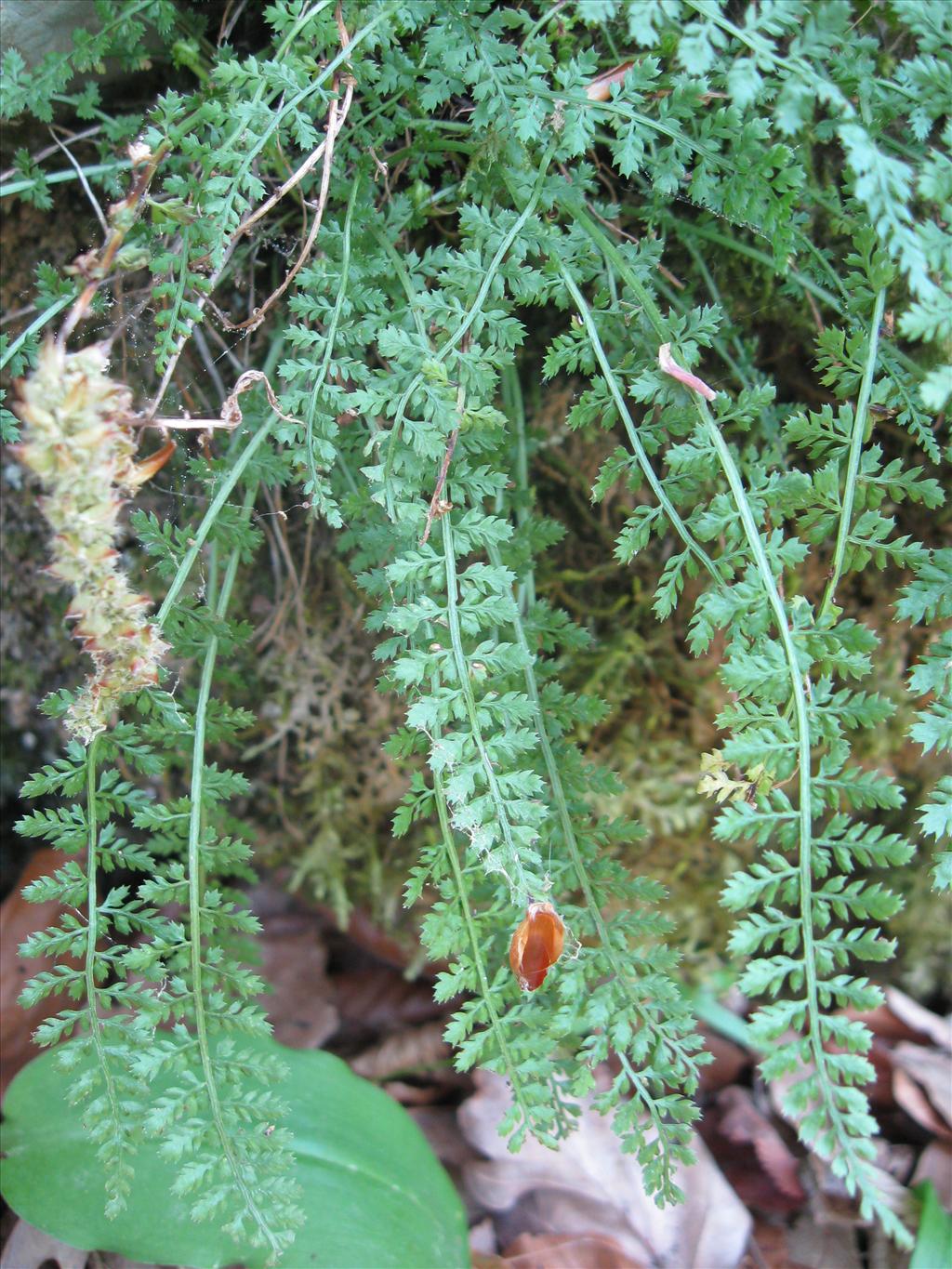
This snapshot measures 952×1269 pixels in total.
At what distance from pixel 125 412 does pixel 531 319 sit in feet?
2.95

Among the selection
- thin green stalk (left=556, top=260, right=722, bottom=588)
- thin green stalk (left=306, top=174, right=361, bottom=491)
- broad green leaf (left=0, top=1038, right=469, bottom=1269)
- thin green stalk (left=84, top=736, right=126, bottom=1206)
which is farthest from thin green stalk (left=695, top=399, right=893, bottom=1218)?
thin green stalk (left=84, top=736, right=126, bottom=1206)

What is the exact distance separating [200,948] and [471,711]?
492 millimetres

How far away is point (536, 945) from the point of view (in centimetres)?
117

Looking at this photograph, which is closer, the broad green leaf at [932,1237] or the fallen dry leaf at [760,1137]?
the broad green leaf at [932,1237]

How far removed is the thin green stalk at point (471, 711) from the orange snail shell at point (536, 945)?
0.03 m

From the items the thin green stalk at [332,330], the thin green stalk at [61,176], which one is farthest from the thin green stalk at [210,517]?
the thin green stalk at [61,176]

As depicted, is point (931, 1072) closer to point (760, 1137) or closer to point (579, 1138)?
point (760, 1137)

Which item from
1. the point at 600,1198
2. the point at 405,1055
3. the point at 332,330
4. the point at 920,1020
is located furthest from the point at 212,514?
the point at 920,1020

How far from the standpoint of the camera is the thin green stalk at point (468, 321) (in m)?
1.19

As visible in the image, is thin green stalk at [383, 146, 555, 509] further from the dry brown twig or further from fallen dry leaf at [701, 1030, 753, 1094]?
fallen dry leaf at [701, 1030, 753, 1094]

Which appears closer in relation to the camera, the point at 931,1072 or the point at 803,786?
the point at 803,786

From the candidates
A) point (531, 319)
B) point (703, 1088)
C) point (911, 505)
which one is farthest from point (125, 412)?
point (703, 1088)

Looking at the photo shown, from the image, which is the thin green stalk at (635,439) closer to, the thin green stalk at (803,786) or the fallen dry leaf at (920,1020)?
the thin green stalk at (803,786)

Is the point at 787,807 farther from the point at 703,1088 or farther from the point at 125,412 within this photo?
the point at 703,1088
